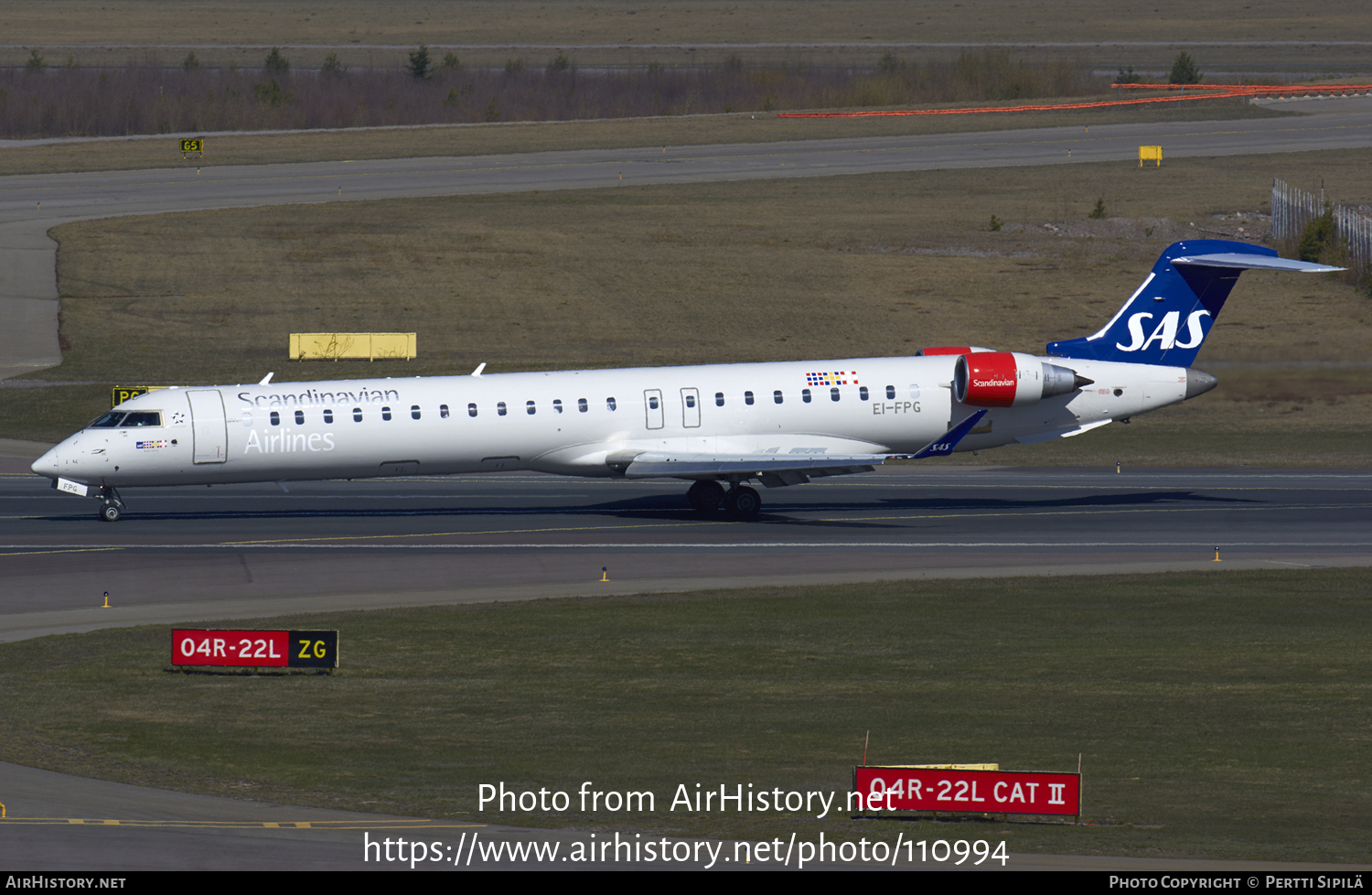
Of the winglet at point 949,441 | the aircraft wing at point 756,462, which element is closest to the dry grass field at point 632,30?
the aircraft wing at point 756,462

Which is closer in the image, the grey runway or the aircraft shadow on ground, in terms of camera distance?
the aircraft shadow on ground

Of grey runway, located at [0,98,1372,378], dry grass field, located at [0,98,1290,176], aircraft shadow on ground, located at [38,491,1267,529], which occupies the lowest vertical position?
aircraft shadow on ground, located at [38,491,1267,529]

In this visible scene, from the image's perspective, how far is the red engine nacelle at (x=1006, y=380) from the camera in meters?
43.8

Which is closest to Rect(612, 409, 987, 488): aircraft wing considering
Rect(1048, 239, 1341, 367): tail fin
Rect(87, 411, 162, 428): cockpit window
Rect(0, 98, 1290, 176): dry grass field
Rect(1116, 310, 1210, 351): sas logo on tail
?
Rect(1048, 239, 1341, 367): tail fin

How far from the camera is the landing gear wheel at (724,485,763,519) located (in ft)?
146

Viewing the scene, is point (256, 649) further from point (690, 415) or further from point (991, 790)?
point (690, 415)

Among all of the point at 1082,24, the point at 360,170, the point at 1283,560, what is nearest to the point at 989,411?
the point at 1283,560

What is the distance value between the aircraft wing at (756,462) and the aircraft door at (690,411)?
82 cm

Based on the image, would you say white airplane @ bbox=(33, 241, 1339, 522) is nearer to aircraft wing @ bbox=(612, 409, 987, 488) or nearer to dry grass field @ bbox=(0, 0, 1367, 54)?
aircraft wing @ bbox=(612, 409, 987, 488)

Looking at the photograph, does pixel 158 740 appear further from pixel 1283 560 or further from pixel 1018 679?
pixel 1283 560

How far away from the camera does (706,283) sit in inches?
3027

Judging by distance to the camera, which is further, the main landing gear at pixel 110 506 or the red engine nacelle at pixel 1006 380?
the red engine nacelle at pixel 1006 380

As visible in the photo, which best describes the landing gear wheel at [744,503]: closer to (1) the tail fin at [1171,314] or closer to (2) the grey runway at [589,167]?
(1) the tail fin at [1171,314]

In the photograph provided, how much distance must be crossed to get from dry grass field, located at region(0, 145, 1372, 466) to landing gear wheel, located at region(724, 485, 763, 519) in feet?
49.3
